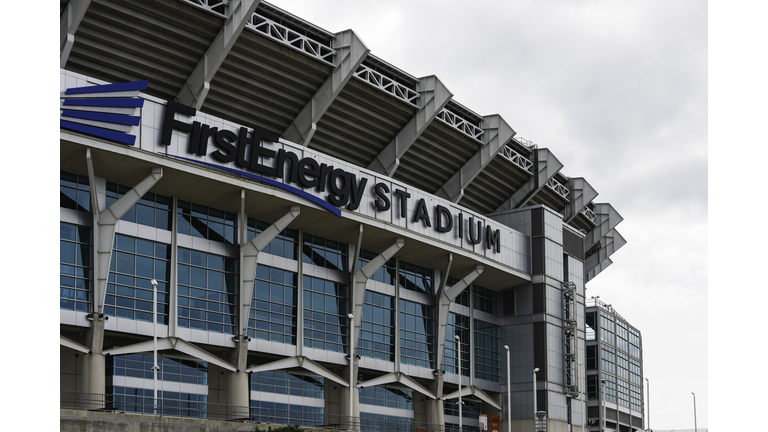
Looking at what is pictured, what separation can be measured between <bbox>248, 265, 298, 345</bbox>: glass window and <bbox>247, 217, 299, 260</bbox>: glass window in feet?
3.41

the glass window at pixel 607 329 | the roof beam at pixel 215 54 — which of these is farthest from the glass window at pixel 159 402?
the glass window at pixel 607 329

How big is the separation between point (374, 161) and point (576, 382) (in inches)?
881

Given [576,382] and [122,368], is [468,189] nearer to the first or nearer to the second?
[576,382]

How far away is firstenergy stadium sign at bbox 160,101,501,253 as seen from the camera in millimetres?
43344

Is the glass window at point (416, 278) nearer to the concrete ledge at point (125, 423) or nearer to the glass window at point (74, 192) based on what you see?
the concrete ledge at point (125, 423)

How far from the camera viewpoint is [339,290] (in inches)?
2096

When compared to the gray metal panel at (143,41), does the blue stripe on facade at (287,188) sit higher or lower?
lower

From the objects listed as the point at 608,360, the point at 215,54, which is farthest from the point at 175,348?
the point at 608,360

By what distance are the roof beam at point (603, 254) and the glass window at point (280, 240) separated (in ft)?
141

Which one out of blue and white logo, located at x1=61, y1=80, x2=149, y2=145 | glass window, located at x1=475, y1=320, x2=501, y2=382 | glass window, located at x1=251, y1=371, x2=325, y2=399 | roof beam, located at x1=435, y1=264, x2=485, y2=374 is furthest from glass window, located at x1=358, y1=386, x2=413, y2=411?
blue and white logo, located at x1=61, y1=80, x2=149, y2=145

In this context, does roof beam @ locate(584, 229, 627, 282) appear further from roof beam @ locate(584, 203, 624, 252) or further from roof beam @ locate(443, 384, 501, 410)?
roof beam @ locate(443, 384, 501, 410)

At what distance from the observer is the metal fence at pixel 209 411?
40094mm

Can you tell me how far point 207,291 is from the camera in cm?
4634

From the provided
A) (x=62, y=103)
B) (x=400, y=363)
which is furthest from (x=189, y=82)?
(x=400, y=363)
